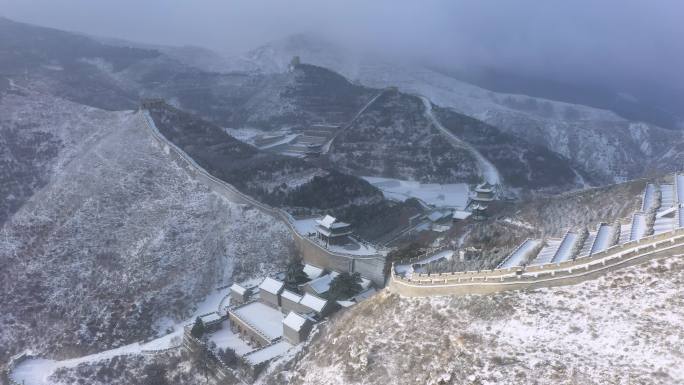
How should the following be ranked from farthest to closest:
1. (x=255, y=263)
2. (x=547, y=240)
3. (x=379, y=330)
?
(x=255, y=263)
(x=547, y=240)
(x=379, y=330)

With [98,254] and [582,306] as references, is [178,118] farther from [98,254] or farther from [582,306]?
[582,306]

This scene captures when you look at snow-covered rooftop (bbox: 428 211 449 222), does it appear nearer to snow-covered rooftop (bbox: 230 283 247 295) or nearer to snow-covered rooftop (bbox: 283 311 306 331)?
snow-covered rooftop (bbox: 230 283 247 295)

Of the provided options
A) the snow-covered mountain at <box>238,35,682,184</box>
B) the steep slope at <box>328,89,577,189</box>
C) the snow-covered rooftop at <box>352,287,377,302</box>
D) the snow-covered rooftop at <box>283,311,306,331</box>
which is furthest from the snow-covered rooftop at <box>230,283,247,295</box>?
the snow-covered mountain at <box>238,35,682,184</box>

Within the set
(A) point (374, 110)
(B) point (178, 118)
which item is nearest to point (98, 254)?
(B) point (178, 118)

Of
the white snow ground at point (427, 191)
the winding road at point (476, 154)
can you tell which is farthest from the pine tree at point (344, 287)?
the winding road at point (476, 154)

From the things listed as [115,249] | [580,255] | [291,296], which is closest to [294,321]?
[291,296]

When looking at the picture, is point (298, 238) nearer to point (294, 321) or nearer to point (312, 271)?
point (312, 271)
